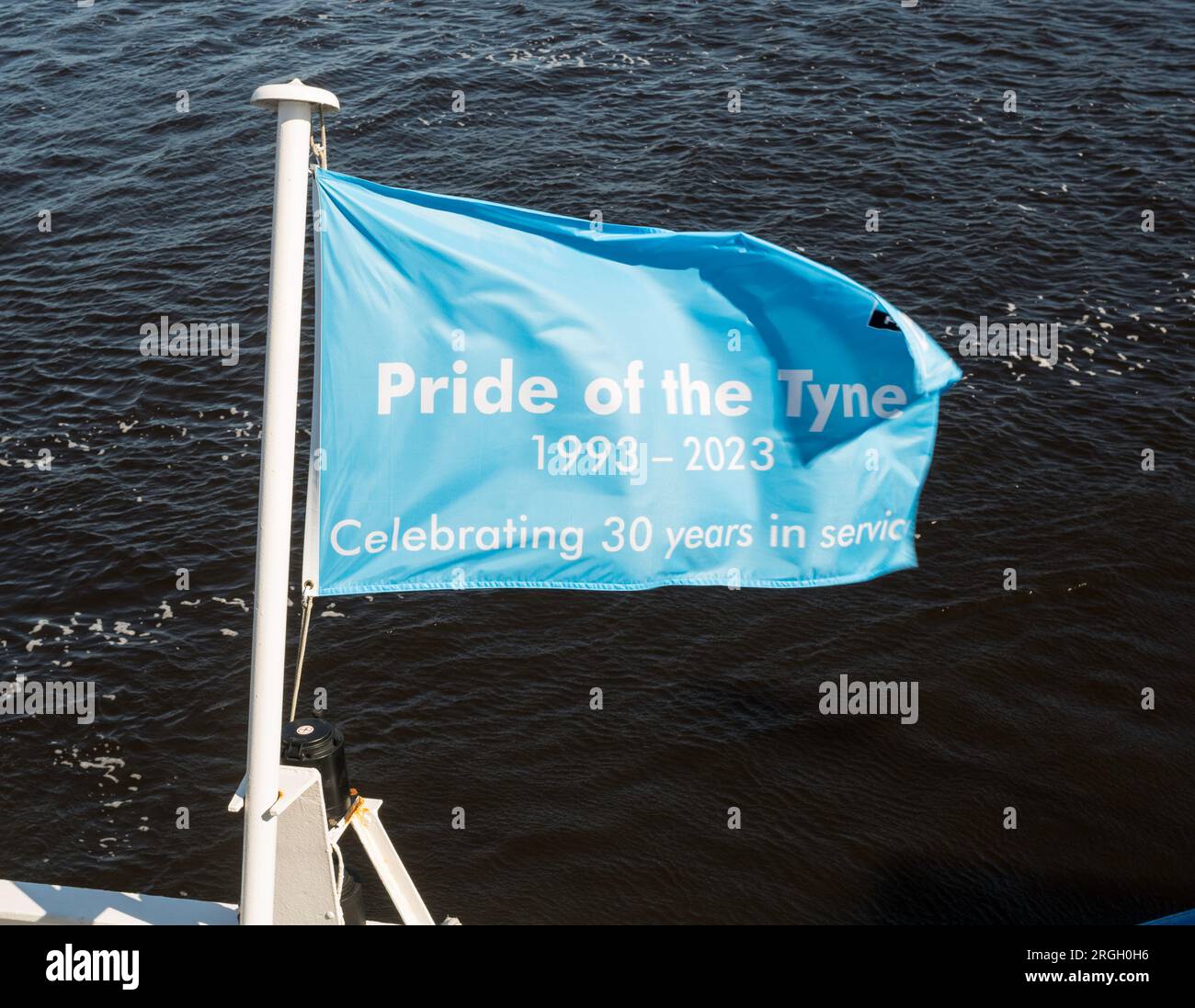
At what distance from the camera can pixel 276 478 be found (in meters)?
7.20

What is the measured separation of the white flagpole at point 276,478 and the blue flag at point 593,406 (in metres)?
0.41

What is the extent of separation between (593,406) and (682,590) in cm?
1187

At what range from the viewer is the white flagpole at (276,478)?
690 centimetres

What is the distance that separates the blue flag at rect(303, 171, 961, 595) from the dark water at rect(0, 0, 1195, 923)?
797cm

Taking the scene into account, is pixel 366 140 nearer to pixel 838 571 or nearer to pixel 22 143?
pixel 22 143

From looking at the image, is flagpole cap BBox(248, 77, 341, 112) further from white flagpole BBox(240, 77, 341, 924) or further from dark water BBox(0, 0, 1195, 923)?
dark water BBox(0, 0, 1195, 923)

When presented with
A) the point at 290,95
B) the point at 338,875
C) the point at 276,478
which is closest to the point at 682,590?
the point at 338,875

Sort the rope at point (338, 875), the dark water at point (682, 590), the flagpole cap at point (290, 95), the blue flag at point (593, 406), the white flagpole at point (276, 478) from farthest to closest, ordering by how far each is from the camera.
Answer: the dark water at point (682, 590), the rope at point (338, 875), the blue flag at point (593, 406), the white flagpole at point (276, 478), the flagpole cap at point (290, 95)

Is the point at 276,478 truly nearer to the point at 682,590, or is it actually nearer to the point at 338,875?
the point at 338,875

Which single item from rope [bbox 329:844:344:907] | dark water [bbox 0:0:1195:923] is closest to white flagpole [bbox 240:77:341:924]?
rope [bbox 329:844:344:907]

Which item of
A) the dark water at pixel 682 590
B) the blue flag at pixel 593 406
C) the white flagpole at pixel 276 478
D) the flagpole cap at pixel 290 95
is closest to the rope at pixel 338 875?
the white flagpole at pixel 276 478

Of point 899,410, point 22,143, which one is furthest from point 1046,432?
point 22,143

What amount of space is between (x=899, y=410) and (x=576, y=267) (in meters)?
2.28

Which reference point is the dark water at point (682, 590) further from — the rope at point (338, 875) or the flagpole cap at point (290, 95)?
the flagpole cap at point (290, 95)
